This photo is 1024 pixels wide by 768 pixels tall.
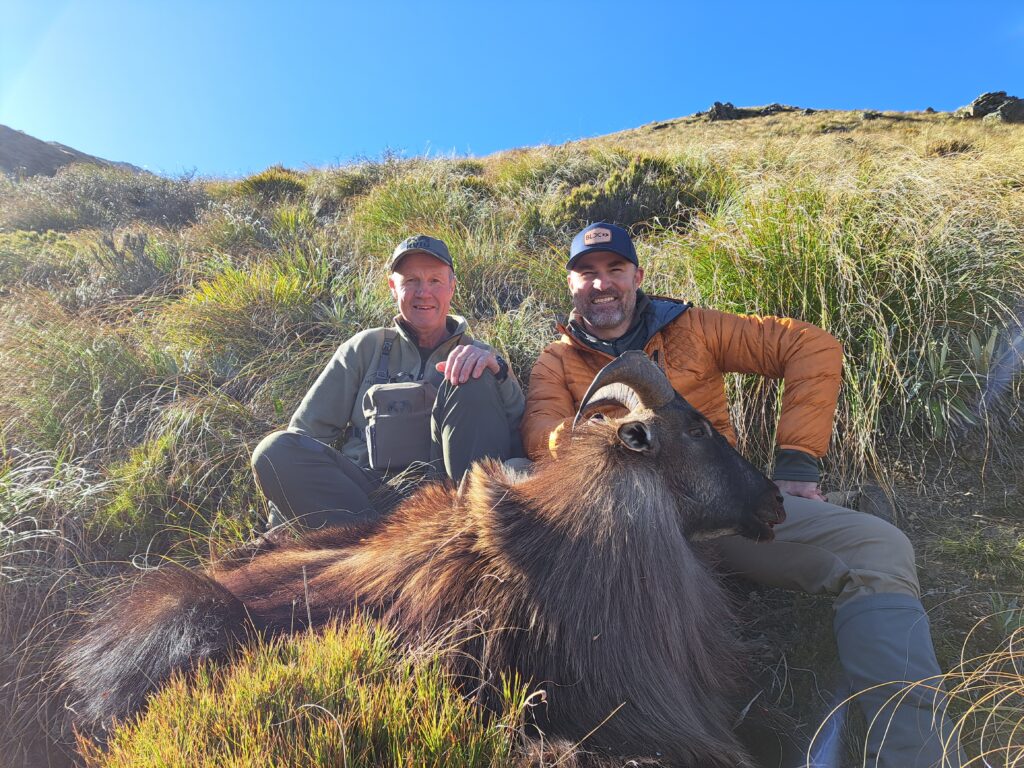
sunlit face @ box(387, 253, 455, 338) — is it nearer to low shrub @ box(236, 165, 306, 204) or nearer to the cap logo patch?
the cap logo patch

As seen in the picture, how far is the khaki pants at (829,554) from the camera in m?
2.88

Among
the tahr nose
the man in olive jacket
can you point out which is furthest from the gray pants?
the tahr nose

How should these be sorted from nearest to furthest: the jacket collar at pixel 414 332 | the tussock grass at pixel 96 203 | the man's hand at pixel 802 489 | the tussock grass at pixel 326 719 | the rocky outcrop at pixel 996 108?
the tussock grass at pixel 326 719 < the man's hand at pixel 802 489 < the jacket collar at pixel 414 332 < the tussock grass at pixel 96 203 < the rocky outcrop at pixel 996 108

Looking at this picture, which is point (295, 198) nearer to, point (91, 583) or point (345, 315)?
point (345, 315)

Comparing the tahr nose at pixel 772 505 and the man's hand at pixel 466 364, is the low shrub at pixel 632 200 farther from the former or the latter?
the tahr nose at pixel 772 505

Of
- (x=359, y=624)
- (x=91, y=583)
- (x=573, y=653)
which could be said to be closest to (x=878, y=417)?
(x=573, y=653)

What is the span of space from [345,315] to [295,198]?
6969mm

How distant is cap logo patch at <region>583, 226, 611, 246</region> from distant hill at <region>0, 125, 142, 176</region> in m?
24.6

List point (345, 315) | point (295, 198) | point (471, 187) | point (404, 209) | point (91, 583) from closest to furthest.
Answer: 1. point (91, 583)
2. point (345, 315)
3. point (404, 209)
4. point (471, 187)
5. point (295, 198)

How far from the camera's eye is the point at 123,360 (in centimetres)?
545

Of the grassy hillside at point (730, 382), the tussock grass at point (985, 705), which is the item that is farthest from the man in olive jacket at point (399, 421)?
the tussock grass at point (985, 705)

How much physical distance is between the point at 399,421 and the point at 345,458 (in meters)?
0.42

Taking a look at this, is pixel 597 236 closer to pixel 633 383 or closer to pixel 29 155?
pixel 633 383

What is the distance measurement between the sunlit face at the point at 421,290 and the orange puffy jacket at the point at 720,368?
879 mm
